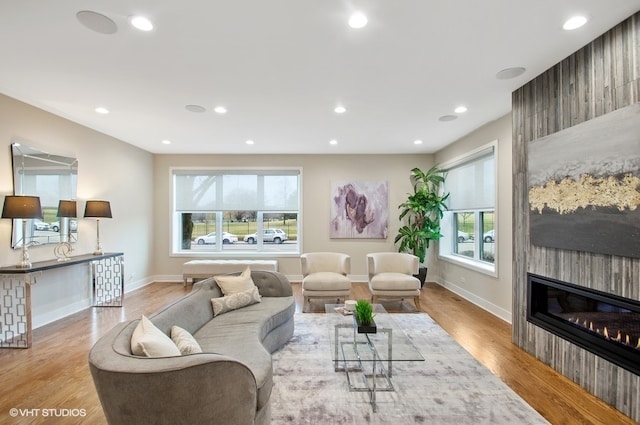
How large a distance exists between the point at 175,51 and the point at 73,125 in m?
2.98

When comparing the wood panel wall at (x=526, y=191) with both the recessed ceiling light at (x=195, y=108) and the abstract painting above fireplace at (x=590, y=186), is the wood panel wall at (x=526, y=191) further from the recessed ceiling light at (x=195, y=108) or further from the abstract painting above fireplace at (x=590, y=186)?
the recessed ceiling light at (x=195, y=108)

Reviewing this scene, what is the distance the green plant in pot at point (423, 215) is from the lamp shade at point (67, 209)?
5.17m

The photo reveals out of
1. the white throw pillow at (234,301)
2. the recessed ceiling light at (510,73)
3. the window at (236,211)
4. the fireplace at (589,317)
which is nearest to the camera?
the fireplace at (589,317)

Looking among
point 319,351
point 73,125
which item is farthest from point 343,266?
point 73,125

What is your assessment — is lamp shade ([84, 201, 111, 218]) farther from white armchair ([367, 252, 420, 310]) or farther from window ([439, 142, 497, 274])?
window ([439, 142, 497, 274])

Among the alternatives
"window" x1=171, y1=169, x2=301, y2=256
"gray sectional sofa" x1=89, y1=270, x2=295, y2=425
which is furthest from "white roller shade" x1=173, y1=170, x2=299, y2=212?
"gray sectional sofa" x1=89, y1=270, x2=295, y2=425

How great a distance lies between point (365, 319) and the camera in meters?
2.58

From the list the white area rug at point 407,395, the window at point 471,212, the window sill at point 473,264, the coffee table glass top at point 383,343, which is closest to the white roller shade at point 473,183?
the window at point 471,212

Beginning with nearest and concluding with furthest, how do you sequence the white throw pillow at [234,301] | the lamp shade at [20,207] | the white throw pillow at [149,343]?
the white throw pillow at [149,343]
the white throw pillow at [234,301]
the lamp shade at [20,207]

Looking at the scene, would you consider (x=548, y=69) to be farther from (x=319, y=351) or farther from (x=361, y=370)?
(x=319, y=351)

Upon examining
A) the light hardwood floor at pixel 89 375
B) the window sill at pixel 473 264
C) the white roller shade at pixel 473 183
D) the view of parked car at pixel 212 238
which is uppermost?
the white roller shade at pixel 473 183

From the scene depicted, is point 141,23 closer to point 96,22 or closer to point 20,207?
point 96,22

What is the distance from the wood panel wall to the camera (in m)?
2.12

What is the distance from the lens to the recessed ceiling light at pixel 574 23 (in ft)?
6.89
